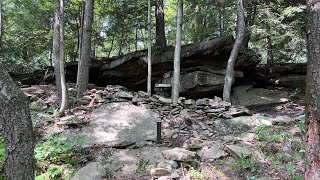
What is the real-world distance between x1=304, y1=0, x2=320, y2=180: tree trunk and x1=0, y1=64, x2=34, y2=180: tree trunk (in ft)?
14.0

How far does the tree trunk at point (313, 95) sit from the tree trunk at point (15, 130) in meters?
4.27

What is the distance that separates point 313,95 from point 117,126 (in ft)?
18.2

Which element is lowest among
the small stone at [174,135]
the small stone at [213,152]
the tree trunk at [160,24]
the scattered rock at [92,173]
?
the scattered rock at [92,173]

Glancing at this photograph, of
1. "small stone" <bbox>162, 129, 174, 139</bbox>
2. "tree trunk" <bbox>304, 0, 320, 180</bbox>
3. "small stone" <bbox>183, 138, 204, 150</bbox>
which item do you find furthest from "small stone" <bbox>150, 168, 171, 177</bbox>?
"tree trunk" <bbox>304, 0, 320, 180</bbox>

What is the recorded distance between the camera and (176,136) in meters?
7.55

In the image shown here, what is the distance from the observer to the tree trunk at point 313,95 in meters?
3.67

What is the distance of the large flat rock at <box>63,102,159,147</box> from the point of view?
23.0 ft

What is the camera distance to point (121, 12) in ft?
45.3

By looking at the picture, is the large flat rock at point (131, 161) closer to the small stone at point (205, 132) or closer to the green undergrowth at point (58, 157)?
the green undergrowth at point (58, 157)

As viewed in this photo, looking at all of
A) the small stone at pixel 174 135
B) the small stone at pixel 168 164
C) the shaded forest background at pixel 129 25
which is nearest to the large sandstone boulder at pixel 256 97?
the shaded forest background at pixel 129 25

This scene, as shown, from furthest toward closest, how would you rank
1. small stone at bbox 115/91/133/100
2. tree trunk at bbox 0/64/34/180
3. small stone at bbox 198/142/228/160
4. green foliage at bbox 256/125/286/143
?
small stone at bbox 115/91/133/100 < green foliage at bbox 256/125/286/143 < small stone at bbox 198/142/228/160 < tree trunk at bbox 0/64/34/180

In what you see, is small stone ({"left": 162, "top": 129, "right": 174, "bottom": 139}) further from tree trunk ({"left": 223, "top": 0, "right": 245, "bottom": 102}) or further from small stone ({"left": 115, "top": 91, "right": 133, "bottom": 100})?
tree trunk ({"left": 223, "top": 0, "right": 245, "bottom": 102})

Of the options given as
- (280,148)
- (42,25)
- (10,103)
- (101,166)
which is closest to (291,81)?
(280,148)

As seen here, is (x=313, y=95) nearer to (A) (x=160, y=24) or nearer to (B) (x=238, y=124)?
(B) (x=238, y=124)
